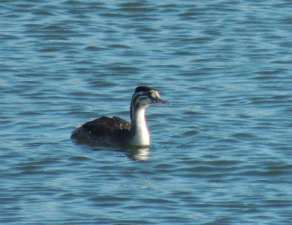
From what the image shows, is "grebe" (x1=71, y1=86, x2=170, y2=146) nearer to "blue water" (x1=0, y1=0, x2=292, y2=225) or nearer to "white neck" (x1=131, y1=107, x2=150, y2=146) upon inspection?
"white neck" (x1=131, y1=107, x2=150, y2=146)

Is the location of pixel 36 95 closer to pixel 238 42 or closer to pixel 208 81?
pixel 208 81

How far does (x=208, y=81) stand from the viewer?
22750mm

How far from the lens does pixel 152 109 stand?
21266mm

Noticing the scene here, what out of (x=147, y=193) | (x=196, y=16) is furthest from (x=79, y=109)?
(x=196, y=16)

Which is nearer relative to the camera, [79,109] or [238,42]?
[79,109]

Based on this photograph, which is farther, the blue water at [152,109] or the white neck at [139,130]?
the white neck at [139,130]

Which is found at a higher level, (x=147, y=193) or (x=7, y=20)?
(x=7, y=20)

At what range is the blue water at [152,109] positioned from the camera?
51.1 feet

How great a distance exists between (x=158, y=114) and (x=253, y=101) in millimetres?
1806

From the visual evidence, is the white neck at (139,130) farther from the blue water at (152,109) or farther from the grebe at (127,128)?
the blue water at (152,109)

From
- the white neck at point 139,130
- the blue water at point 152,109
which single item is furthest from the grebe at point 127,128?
the blue water at point 152,109

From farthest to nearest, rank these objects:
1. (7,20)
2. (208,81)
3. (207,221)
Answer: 1. (7,20)
2. (208,81)
3. (207,221)

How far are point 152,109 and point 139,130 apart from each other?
2.36 metres

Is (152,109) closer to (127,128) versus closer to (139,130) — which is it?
(127,128)
